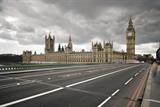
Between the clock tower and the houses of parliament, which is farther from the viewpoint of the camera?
the clock tower

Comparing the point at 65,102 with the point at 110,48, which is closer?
the point at 65,102

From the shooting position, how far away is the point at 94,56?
170000 millimetres

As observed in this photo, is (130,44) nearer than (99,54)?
No

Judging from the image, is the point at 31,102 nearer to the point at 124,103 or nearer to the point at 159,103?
the point at 124,103

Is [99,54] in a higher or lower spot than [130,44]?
lower

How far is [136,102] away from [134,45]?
176 metres

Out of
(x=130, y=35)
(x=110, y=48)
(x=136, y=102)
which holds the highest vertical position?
(x=130, y=35)

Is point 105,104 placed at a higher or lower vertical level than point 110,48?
lower

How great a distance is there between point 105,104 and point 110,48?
15735 centimetres

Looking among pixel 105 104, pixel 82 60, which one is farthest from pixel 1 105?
pixel 82 60

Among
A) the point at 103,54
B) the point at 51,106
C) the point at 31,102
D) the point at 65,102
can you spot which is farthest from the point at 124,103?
the point at 103,54

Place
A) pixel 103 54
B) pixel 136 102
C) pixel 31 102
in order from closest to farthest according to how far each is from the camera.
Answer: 1. pixel 31 102
2. pixel 136 102
3. pixel 103 54

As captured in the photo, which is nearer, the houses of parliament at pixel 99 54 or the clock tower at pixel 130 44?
the houses of parliament at pixel 99 54

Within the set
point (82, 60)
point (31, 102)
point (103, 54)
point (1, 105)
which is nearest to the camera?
point (1, 105)
